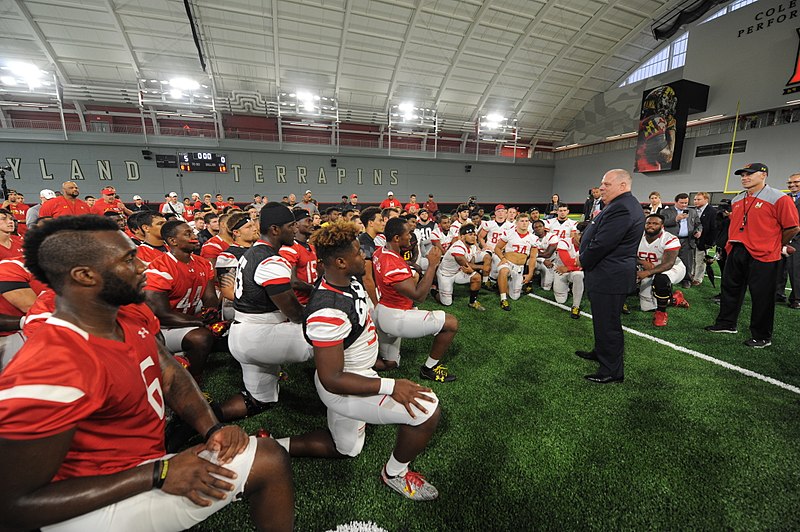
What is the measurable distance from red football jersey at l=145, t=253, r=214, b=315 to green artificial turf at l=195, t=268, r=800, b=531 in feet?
2.91

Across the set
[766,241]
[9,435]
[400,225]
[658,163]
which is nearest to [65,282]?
[9,435]

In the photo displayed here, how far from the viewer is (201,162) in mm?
17578

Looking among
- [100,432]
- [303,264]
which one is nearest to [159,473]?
[100,432]

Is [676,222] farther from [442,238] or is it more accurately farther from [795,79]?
[795,79]

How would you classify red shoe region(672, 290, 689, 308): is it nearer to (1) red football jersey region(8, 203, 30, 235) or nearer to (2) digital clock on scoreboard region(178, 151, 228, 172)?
(1) red football jersey region(8, 203, 30, 235)

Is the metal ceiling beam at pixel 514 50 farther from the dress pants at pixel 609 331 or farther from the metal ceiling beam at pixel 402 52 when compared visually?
the dress pants at pixel 609 331

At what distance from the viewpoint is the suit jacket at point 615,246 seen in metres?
3.27

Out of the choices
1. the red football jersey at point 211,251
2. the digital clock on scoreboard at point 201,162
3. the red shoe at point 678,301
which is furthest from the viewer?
the digital clock on scoreboard at point 201,162

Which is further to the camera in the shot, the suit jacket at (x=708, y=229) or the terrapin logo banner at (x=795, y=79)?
the terrapin logo banner at (x=795, y=79)

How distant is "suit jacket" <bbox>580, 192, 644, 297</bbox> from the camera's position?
10.7 feet

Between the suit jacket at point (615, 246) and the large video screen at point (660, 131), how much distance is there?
2019 centimetres

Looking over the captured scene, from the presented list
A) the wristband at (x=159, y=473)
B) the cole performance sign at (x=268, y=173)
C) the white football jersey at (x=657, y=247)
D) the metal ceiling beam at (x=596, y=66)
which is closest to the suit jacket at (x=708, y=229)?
the white football jersey at (x=657, y=247)

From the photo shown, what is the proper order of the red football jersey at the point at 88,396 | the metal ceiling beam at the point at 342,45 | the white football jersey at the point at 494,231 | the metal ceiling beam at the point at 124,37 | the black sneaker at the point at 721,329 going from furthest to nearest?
the metal ceiling beam at the point at 342,45 < the metal ceiling beam at the point at 124,37 < the white football jersey at the point at 494,231 < the black sneaker at the point at 721,329 < the red football jersey at the point at 88,396

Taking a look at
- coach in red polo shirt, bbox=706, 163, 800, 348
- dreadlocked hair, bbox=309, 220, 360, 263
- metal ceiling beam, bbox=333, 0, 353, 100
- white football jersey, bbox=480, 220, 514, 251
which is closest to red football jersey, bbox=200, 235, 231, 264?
dreadlocked hair, bbox=309, 220, 360, 263
